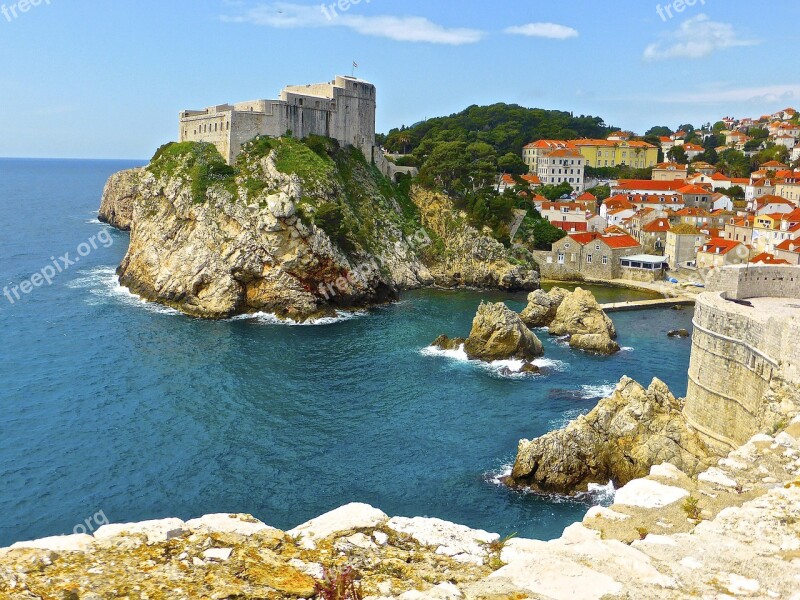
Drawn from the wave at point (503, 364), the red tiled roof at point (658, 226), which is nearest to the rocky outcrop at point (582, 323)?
the wave at point (503, 364)

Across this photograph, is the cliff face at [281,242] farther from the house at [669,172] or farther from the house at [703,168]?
the house at [703,168]

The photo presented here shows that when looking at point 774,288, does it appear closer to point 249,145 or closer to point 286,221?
point 286,221

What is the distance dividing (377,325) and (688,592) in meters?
45.2

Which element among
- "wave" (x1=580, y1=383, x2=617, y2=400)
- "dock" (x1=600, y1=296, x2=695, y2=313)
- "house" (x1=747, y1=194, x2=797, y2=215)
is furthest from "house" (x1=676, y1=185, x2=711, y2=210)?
"wave" (x1=580, y1=383, x2=617, y2=400)

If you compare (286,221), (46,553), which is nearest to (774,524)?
(46,553)

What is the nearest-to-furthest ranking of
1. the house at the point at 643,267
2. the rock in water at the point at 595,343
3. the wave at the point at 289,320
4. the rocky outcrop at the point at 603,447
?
the rocky outcrop at the point at 603,447 → the rock in water at the point at 595,343 → the wave at the point at 289,320 → the house at the point at 643,267

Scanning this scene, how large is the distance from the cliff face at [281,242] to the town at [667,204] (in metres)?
12.8

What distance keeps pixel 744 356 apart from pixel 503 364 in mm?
20791

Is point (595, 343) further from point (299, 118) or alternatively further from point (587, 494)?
point (299, 118)

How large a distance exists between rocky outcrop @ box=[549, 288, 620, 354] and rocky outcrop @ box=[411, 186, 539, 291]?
16681mm

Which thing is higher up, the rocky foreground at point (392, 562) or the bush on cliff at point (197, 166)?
the bush on cliff at point (197, 166)

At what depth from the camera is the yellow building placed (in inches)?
4904

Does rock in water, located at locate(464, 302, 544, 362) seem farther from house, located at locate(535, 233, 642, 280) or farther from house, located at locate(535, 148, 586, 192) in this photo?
house, located at locate(535, 148, 586, 192)

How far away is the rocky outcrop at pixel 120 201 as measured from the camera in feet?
352
